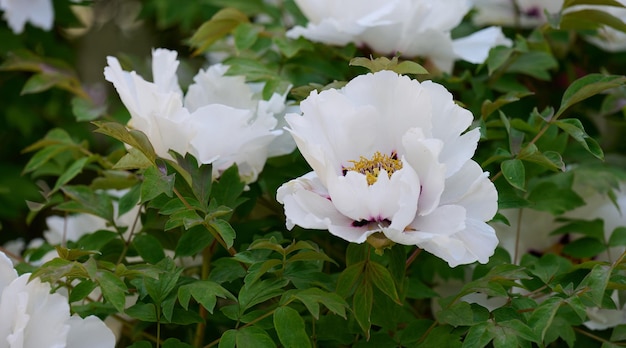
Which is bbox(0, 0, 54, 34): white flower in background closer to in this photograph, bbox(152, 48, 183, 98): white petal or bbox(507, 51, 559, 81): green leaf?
bbox(152, 48, 183, 98): white petal

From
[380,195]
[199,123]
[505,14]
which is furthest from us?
[505,14]

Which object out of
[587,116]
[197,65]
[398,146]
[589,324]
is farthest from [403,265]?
[197,65]

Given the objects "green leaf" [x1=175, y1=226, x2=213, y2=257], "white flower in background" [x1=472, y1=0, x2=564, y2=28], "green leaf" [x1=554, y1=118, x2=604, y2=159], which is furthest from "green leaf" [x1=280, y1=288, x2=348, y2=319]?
"white flower in background" [x1=472, y1=0, x2=564, y2=28]

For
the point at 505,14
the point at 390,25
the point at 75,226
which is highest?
the point at 390,25

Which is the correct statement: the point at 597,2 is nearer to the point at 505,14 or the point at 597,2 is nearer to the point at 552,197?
the point at 552,197

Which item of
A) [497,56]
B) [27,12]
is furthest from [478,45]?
[27,12]

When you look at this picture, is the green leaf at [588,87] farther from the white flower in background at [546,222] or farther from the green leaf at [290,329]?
the green leaf at [290,329]

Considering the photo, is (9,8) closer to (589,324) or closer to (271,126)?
(271,126)
